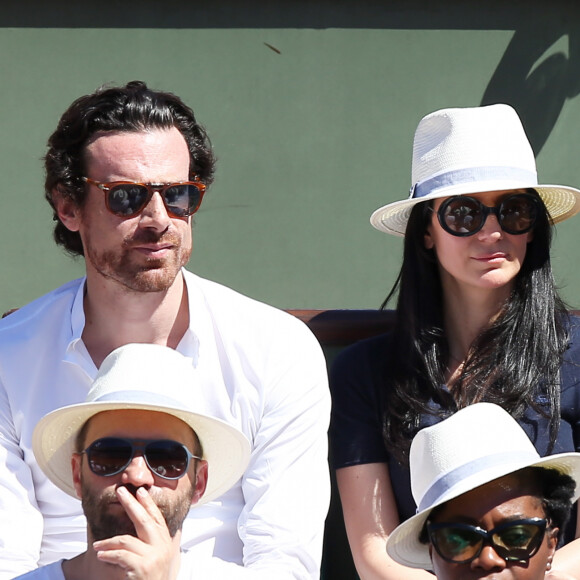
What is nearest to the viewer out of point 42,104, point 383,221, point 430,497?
point 430,497

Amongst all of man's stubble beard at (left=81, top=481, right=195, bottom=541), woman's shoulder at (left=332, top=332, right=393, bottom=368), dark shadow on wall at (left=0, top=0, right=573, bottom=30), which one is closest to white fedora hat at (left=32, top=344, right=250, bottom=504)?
man's stubble beard at (left=81, top=481, right=195, bottom=541)

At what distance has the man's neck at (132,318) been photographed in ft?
10.5

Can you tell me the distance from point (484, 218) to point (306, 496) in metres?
0.93

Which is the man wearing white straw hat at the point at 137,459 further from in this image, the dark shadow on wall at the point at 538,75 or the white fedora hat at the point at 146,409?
the dark shadow on wall at the point at 538,75

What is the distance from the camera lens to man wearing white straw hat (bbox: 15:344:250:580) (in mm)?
2352

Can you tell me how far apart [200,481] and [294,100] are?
8.03 ft

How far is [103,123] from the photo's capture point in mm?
3328

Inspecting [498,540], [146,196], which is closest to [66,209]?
[146,196]

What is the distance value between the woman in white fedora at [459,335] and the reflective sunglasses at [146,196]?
24.7 inches

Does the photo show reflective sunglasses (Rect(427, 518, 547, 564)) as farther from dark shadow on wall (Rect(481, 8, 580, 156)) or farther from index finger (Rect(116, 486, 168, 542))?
dark shadow on wall (Rect(481, 8, 580, 156))

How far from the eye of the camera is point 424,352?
3316 millimetres

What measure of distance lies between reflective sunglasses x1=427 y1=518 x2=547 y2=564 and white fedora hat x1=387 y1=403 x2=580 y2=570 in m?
0.07

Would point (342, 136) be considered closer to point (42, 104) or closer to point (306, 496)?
point (42, 104)

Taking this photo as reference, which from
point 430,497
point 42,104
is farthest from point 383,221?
point 42,104
